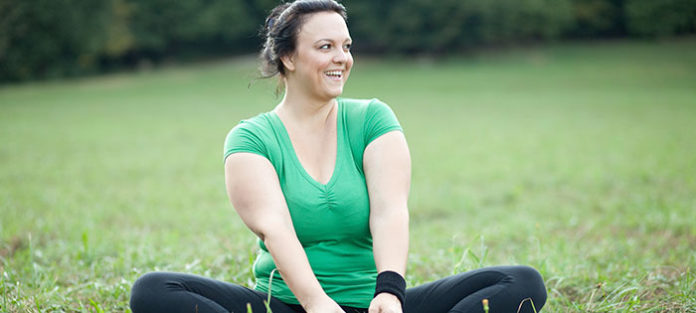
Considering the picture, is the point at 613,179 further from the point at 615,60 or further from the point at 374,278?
the point at 615,60

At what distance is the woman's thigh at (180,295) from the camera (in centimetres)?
227

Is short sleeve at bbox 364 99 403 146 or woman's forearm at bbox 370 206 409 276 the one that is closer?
woman's forearm at bbox 370 206 409 276

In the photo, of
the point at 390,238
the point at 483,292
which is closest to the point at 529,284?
the point at 483,292

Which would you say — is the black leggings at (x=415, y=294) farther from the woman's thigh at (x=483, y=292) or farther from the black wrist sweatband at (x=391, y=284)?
the black wrist sweatband at (x=391, y=284)

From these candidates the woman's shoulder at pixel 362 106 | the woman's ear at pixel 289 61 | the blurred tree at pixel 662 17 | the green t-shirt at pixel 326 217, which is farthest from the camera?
the blurred tree at pixel 662 17

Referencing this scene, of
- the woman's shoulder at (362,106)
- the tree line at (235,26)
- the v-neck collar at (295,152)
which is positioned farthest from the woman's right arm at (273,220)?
the tree line at (235,26)

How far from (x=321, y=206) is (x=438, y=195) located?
542cm

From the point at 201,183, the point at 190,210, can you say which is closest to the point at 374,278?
the point at 190,210

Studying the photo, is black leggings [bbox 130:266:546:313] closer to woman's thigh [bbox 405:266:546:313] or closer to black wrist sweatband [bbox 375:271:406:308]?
woman's thigh [bbox 405:266:546:313]

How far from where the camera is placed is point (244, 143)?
2570mm

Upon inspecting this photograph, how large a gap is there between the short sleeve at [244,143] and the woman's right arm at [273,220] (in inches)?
1.2

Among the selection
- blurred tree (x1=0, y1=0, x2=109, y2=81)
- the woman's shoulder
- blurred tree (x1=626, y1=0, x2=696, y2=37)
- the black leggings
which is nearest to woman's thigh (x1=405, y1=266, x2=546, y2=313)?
the black leggings

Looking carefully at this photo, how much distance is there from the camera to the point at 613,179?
830 cm

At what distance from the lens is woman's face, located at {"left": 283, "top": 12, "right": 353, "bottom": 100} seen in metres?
2.60
